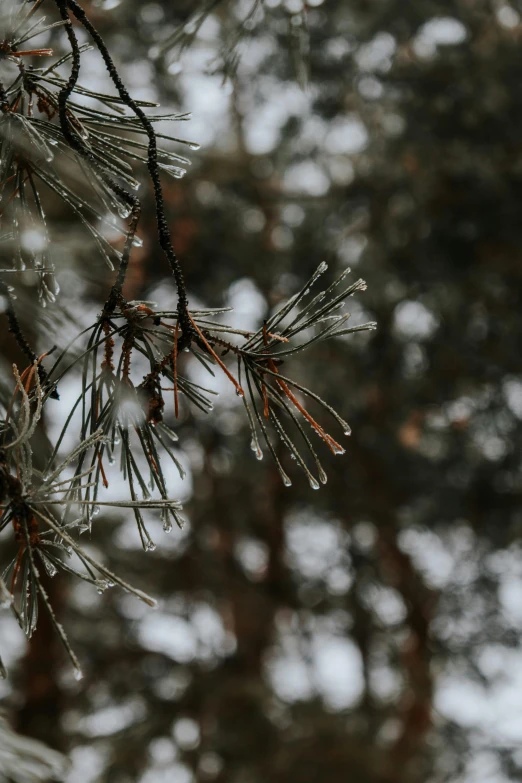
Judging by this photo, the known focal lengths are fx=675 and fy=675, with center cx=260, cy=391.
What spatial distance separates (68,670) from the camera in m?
5.27

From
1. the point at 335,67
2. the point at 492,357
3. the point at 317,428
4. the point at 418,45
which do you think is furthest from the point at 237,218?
the point at 317,428

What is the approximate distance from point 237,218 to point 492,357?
191cm

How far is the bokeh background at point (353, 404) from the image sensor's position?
12.2ft

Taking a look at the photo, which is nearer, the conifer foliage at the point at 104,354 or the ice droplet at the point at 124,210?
the conifer foliage at the point at 104,354

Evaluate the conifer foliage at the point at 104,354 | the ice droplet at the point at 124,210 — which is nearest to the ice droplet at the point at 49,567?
the conifer foliage at the point at 104,354

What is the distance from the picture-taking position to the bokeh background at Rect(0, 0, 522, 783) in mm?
3709

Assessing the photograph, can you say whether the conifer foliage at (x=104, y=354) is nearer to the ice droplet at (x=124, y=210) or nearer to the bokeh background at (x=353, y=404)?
the ice droplet at (x=124, y=210)

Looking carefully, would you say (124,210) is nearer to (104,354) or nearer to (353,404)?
(104,354)

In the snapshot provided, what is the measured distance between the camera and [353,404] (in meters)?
4.00

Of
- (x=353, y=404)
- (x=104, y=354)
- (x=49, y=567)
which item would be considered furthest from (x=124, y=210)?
(x=353, y=404)

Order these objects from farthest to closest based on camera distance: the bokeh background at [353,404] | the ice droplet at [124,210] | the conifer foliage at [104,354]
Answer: the bokeh background at [353,404], the ice droplet at [124,210], the conifer foliage at [104,354]

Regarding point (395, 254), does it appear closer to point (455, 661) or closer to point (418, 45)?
point (418, 45)

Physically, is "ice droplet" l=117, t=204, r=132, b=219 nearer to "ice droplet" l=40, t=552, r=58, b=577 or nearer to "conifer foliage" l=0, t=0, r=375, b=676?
"conifer foliage" l=0, t=0, r=375, b=676

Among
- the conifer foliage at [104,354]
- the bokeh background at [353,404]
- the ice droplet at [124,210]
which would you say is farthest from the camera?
the bokeh background at [353,404]
